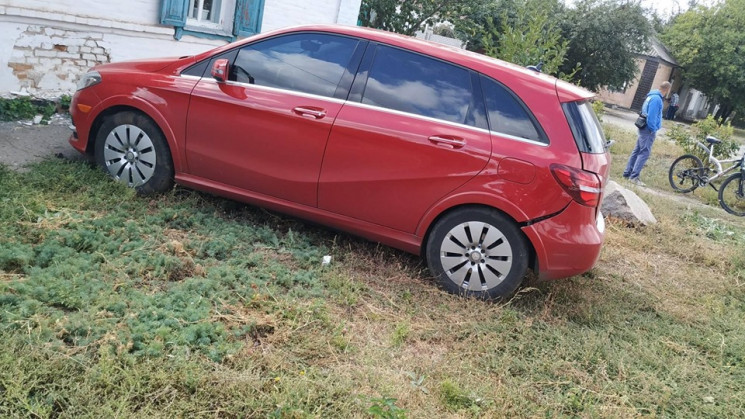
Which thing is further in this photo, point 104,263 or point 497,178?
point 497,178

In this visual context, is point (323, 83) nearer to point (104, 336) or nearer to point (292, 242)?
point (292, 242)

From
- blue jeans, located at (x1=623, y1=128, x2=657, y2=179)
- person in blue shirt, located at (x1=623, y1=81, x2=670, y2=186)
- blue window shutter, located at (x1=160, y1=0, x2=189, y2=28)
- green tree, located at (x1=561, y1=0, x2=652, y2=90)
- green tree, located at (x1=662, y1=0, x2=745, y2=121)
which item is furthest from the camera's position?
green tree, located at (x1=662, y1=0, x2=745, y2=121)

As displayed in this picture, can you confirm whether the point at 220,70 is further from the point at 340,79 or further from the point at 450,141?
the point at 450,141

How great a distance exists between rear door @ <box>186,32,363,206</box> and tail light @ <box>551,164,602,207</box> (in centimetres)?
167

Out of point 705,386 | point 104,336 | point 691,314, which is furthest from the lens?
point 691,314

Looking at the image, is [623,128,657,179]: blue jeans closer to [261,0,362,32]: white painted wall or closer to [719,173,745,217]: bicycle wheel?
[719,173,745,217]: bicycle wheel

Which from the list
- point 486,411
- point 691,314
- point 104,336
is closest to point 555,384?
point 486,411

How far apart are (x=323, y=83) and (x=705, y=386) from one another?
337 cm

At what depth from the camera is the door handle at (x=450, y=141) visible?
4371mm

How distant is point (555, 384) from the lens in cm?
364

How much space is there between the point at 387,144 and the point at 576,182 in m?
1.34

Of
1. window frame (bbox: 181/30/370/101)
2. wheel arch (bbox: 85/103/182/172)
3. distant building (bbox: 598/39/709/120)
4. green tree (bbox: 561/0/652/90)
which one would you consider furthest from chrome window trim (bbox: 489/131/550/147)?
distant building (bbox: 598/39/709/120)

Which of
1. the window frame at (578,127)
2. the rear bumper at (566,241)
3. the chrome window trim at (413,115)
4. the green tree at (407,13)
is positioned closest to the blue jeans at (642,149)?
the green tree at (407,13)

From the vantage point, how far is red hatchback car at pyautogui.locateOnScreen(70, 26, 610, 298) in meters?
4.31
